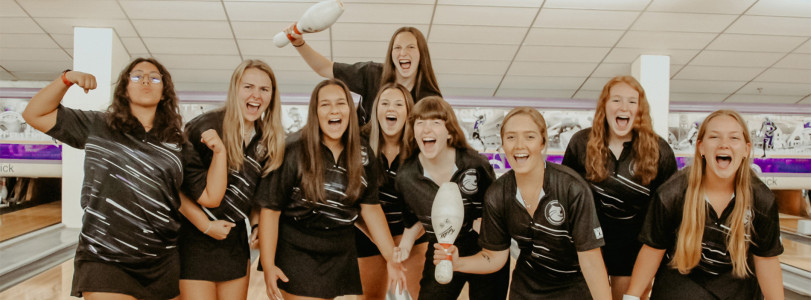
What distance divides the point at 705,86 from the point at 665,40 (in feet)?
4.80

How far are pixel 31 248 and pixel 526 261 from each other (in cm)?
447

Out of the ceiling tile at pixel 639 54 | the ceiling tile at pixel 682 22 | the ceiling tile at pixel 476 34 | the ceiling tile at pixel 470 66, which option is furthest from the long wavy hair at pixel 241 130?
the ceiling tile at pixel 639 54

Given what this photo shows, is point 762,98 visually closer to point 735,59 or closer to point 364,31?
point 735,59

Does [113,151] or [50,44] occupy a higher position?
[50,44]

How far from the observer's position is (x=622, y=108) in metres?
2.09

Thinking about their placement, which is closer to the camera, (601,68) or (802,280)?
(802,280)

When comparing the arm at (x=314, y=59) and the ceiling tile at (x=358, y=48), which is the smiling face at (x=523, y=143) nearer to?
the arm at (x=314, y=59)

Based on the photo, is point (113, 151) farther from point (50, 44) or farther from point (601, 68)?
point (601, 68)

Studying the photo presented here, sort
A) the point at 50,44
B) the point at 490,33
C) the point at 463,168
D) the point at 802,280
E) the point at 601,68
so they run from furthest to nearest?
the point at 601,68
the point at 50,44
the point at 490,33
the point at 802,280
the point at 463,168

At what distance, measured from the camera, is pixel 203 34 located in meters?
5.04

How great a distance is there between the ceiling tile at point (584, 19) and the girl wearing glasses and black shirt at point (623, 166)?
272 centimetres

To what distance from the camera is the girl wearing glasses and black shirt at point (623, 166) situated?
2080 mm

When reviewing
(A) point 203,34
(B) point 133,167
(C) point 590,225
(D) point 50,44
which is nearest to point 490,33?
(A) point 203,34

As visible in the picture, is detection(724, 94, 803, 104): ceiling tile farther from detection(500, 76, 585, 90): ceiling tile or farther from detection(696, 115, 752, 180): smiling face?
detection(696, 115, 752, 180): smiling face
